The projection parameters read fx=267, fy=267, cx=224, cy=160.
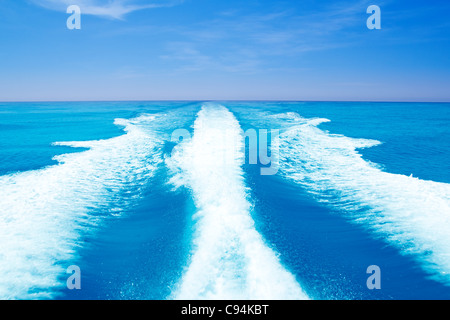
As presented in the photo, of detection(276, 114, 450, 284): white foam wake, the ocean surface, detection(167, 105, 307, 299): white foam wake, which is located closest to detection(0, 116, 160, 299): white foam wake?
the ocean surface

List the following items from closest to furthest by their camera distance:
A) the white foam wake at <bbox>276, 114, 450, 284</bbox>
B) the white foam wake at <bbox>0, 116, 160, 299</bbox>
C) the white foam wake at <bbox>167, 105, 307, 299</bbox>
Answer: the white foam wake at <bbox>167, 105, 307, 299</bbox> < the white foam wake at <bbox>0, 116, 160, 299</bbox> < the white foam wake at <bbox>276, 114, 450, 284</bbox>

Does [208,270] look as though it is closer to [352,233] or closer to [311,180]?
[352,233]

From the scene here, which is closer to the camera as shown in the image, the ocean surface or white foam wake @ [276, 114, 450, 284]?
the ocean surface

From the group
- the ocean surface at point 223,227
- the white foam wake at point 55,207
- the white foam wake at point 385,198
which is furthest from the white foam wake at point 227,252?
the white foam wake at point 385,198

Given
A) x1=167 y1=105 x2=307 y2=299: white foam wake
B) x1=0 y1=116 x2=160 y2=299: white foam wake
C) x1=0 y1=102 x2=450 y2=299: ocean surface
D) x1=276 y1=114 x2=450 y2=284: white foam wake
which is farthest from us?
x1=276 y1=114 x2=450 y2=284: white foam wake

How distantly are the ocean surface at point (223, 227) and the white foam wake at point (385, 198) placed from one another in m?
0.04

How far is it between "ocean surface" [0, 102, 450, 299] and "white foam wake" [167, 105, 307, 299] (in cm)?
2

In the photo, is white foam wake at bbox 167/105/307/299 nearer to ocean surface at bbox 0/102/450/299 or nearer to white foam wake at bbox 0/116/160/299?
ocean surface at bbox 0/102/450/299

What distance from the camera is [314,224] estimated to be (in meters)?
6.27

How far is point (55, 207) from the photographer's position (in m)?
7.05

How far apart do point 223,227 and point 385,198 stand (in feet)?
16.0

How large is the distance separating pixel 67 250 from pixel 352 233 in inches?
235

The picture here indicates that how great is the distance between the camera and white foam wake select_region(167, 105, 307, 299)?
4078 mm

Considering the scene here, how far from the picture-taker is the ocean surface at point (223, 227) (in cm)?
434
